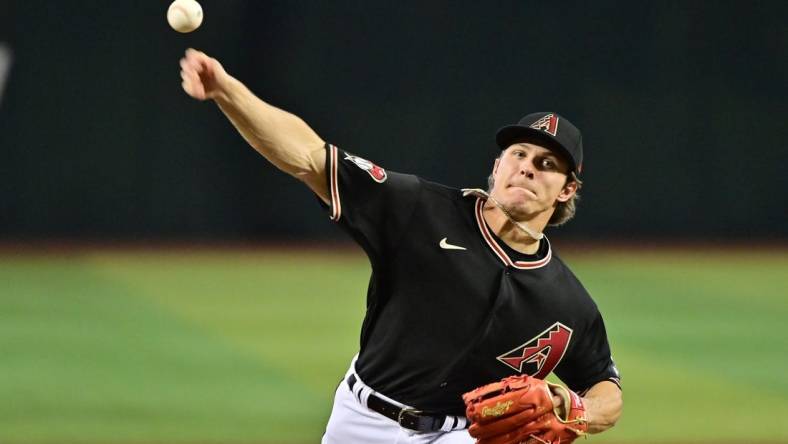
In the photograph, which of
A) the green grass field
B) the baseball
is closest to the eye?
the baseball

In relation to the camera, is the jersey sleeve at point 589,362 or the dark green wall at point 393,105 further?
the dark green wall at point 393,105

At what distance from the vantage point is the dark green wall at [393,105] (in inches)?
500

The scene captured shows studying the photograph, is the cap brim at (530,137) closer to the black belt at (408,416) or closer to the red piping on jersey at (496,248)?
the red piping on jersey at (496,248)

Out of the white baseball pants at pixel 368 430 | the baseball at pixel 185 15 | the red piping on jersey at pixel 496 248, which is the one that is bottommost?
the white baseball pants at pixel 368 430

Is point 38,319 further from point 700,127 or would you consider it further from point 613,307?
point 700,127

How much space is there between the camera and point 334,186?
4027mm

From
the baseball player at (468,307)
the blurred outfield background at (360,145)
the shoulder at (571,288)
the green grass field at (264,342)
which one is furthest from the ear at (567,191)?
the blurred outfield background at (360,145)

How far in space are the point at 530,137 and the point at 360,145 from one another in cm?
884

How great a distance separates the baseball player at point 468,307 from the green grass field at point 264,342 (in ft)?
8.99

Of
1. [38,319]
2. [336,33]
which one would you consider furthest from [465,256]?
[336,33]

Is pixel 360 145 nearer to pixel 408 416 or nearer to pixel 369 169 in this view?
pixel 408 416

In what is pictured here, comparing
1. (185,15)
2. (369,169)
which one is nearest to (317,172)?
(369,169)

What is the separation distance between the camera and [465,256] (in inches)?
173

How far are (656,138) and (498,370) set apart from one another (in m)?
9.95
